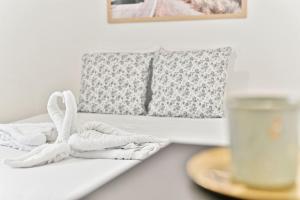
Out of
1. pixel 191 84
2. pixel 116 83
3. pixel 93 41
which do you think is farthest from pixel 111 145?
pixel 93 41

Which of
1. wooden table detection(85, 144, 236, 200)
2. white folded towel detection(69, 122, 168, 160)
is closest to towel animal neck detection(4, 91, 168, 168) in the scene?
white folded towel detection(69, 122, 168, 160)

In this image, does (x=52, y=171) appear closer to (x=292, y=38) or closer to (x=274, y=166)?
(x=274, y=166)

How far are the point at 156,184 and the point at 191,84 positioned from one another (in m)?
2.09

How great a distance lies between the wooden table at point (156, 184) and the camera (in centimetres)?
75

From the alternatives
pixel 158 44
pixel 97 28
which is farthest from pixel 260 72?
Answer: pixel 97 28

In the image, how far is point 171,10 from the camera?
3.32 m

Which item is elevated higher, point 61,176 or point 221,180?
point 221,180

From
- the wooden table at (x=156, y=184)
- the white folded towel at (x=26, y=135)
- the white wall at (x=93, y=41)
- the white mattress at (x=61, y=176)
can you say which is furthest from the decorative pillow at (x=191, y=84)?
the wooden table at (x=156, y=184)

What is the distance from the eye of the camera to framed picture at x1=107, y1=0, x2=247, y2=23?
3.16 m

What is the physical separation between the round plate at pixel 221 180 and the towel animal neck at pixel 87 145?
86cm

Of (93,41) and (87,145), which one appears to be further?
(93,41)

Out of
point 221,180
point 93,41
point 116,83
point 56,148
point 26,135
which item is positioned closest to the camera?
point 221,180

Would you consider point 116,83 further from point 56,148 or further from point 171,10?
point 56,148

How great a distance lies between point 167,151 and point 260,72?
2.20 meters
